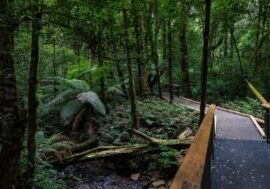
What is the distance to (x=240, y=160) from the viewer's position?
19.0ft

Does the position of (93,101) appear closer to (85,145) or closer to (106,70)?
(106,70)

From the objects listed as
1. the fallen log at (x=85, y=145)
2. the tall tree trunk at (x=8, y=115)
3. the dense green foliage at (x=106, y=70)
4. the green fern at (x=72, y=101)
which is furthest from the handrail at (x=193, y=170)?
the green fern at (x=72, y=101)

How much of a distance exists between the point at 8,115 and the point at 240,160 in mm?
3762

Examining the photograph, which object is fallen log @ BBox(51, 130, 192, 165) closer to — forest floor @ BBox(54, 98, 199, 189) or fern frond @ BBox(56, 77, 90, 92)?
forest floor @ BBox(54, 98, 199, 189)

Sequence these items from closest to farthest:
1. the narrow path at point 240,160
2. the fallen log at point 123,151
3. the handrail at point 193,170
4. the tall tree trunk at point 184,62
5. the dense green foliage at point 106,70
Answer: the handrail at point 193,170
the dense green foliage at point 106,70
the narrow path at point 240,160
the fallen log at point 123,151
the tall tree trunk at point 184,62

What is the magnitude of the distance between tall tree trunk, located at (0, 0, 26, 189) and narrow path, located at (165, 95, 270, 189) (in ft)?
8.55

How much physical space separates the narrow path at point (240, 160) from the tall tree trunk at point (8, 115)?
2606 millimetres

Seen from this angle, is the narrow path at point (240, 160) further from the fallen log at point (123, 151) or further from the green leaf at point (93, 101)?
the green leaf at point (93, 101)

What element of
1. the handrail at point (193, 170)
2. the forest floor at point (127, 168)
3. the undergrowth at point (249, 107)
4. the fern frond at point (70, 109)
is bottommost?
the forest floor at point (127, 168)

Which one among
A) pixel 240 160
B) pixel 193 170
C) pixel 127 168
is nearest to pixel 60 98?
pixel 127 168

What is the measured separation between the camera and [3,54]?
4.08 metres

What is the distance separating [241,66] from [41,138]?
1306 cm

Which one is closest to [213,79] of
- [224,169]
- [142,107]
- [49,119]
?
[142,107]

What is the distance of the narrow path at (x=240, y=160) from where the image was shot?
4.74 metres
